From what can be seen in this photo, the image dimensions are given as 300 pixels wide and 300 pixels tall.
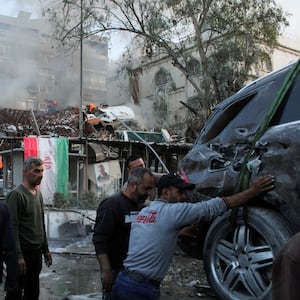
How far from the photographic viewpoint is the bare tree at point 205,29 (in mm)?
16328

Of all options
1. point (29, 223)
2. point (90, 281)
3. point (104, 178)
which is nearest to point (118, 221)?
point (29, 223)

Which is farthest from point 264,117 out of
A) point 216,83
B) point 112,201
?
point 216,83

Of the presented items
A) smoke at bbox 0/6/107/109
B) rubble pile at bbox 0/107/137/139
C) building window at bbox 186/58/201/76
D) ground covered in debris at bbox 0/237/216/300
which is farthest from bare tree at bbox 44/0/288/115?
ground covered in debris at bbox 0/237/216/300

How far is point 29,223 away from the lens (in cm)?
388

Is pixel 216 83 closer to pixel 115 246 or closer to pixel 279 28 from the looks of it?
pixel 279 28

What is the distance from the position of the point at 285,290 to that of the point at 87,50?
85.5ft

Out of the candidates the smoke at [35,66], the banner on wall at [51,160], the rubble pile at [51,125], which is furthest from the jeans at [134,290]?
the smoke at [35,66]

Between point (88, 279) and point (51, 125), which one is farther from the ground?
point (51, 125)

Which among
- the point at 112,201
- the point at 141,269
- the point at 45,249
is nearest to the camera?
the point at 141,269

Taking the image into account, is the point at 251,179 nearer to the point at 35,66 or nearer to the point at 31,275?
the point at 31,275

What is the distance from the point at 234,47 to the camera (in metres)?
16.2

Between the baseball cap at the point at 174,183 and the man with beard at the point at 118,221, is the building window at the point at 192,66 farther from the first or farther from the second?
the baseball cap at the point at 174,183

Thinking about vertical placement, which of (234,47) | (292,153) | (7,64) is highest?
(7,64)

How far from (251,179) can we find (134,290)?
1070mm
